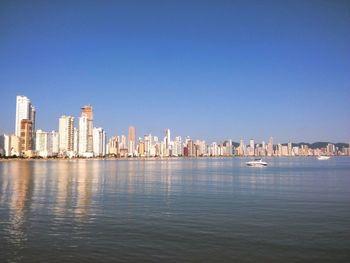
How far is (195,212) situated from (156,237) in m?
10.5

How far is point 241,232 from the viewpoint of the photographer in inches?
1009

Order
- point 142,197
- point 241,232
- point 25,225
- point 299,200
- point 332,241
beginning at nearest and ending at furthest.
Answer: point 332,241 → point 241,232 → point 25,225 → point 299,200 → point 142,197

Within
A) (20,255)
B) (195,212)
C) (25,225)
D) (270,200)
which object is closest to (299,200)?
(270,200)

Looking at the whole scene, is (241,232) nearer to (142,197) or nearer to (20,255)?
(20,255)

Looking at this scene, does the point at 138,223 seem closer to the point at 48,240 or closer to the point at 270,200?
the point at 48,240

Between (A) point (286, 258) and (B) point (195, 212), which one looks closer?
(A) point (286, 258)

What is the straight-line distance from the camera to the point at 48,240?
23344mm

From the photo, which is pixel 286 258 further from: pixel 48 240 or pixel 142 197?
pixel 142 197

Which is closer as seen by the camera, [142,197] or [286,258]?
[286,258]

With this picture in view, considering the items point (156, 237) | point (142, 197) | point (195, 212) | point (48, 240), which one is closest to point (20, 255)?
point (48, 240)

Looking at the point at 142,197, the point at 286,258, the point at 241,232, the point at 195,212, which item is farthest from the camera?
the point at 142,197

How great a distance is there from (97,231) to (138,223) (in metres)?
3.88

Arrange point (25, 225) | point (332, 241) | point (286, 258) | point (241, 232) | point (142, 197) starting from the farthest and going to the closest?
point (142, 197) → point (25, 225) → point (241, 232) → point (332, 241) → point (286, 258)

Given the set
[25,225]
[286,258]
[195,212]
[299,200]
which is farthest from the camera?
[299,200]
